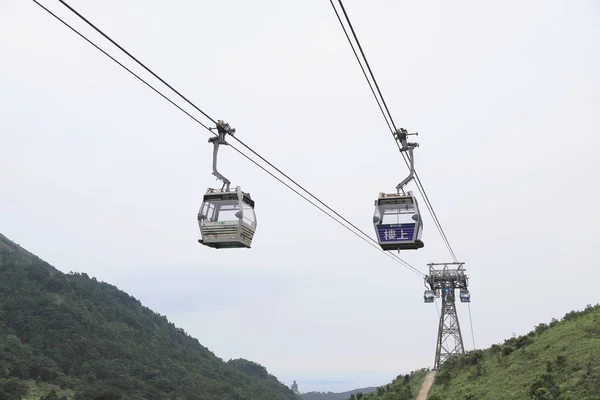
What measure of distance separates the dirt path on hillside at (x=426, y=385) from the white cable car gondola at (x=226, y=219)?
1178 inches

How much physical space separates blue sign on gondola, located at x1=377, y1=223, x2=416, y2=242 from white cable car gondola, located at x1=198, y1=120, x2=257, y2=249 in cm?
509

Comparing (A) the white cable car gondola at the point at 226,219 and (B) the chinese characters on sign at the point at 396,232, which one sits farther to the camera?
(B) the chinese characters on sign at the point at 396,232

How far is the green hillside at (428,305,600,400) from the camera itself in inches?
1185

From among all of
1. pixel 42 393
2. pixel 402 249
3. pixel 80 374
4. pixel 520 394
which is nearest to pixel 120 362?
pixel 80 374

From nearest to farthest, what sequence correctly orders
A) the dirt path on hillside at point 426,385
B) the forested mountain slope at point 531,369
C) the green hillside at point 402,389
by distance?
1. the forested mountain slope at point 531,369
2. the dirt path on hillside at point 426,385
3. the green hillside at point 402,389

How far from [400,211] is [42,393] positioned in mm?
94926

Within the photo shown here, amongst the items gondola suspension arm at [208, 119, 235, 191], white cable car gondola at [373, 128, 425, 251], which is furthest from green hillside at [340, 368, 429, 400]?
gondola suspension arm at [208, 119, 235, 191]

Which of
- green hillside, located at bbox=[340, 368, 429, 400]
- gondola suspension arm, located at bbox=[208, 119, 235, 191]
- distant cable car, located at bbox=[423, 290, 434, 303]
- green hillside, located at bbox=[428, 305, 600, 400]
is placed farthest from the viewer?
distant cable car, located at bbox=[423, 290, 434, 303]

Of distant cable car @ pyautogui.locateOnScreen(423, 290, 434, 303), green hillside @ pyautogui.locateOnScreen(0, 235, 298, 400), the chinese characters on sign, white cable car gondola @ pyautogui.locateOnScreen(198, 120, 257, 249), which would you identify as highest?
green hillside @ pyautogui.locateOnScreen(0, 235, 298, 400)

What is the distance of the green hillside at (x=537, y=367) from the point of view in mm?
30100

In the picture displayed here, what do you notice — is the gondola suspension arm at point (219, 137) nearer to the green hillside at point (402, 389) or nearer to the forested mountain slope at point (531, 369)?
the forested mountain slope at point (531, 369)

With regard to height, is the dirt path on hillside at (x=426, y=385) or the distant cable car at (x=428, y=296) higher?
the distant cable car at (x=428, y=296)

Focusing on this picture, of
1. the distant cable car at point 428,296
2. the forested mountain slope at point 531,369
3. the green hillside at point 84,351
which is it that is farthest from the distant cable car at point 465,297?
the green hillside at point 84,351

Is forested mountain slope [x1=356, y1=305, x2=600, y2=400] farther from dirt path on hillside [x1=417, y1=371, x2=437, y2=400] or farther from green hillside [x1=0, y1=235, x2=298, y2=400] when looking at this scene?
green hillside [x1=0, y1=235, x2=298, y2=400]
